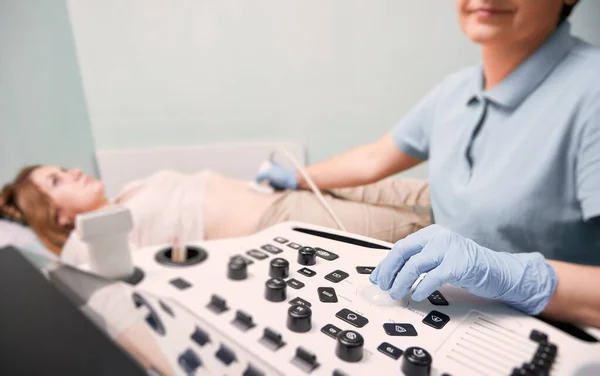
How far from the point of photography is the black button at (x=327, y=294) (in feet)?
1.28

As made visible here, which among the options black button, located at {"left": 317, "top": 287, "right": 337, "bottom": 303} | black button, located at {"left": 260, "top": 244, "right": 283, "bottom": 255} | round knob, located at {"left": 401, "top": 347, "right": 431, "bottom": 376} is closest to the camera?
round knob, located at {"left": 401, "top": 347, "right": 431, "bottom": 376}

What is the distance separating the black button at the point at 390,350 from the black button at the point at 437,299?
0.09m

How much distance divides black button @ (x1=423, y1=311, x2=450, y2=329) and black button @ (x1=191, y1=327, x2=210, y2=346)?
0.75 feet

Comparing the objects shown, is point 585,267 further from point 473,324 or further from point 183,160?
point 183,160

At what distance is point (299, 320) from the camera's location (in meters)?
0.34

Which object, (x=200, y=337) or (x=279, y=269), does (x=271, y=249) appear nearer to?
(x=279, y=269)

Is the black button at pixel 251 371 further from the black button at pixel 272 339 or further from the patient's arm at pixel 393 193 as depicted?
the patient's arm at pixel 393 193

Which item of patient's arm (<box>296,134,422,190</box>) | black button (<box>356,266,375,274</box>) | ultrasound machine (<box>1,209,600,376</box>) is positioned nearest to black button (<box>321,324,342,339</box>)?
ultrasound machine (<box>1,209,600,376</box>)

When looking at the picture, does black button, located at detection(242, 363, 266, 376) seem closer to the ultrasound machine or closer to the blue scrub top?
the ultrasound machine

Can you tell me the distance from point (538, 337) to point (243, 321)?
0.95ft

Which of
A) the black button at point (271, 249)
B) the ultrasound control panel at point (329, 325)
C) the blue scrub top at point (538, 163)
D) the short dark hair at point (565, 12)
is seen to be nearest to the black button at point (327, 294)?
the ultrasound control panel at point (329, 325)

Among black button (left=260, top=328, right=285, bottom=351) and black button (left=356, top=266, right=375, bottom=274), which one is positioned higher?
black button (left=260, top=328, right=285, bottom=351)

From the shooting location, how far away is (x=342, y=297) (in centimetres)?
40

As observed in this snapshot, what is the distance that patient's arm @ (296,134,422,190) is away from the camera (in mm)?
720
